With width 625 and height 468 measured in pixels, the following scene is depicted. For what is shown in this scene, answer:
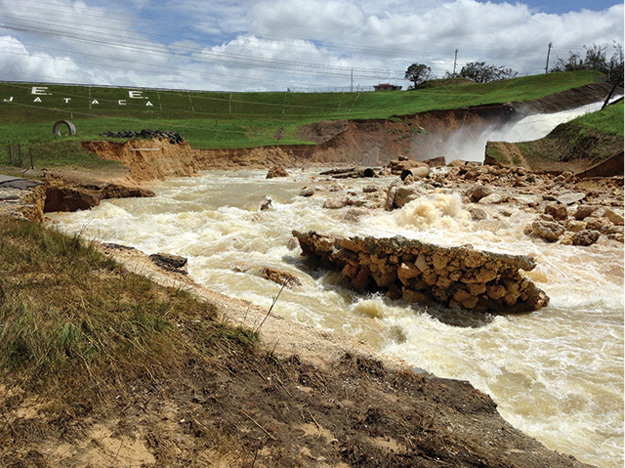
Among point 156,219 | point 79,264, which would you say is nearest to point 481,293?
point 79,264

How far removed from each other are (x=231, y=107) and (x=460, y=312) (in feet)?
168

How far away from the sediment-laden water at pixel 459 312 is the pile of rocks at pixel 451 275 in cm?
28

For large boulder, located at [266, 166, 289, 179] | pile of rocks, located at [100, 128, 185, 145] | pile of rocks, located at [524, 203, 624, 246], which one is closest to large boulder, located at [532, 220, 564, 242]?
pile of rocks, located at [524, 203, 624, 246]

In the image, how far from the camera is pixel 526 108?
1519 inches

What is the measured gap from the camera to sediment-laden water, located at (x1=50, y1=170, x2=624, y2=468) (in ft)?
16.8

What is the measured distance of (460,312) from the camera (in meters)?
7.79

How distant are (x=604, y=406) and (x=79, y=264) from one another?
612 cm

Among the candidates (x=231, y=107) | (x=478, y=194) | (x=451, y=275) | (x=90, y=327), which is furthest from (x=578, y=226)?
(x=231, y=107)

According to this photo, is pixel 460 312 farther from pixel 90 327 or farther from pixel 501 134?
pixel 501 134

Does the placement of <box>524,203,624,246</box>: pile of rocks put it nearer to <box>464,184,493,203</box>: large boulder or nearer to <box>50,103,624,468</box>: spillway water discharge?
<box>50,103,624,468</box>: spillway water discharge

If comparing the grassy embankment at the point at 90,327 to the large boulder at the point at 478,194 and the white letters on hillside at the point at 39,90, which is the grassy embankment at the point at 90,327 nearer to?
the large boulder at the point at 478,194

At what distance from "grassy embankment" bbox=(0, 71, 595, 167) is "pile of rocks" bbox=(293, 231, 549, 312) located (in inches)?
1055

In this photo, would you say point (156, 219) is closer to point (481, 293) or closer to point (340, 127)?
point (481, 293)

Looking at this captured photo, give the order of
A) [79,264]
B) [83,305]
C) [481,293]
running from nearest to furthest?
[83,305], [79,264], [481,293]
